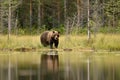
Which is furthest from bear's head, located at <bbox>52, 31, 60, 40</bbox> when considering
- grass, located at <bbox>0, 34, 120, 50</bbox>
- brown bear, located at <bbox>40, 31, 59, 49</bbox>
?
grass, located at <bbox>0, 34, 120, 50</bbox>

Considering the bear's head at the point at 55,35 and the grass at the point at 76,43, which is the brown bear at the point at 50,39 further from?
the grass at the point at 76,43

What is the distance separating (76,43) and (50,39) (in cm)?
211

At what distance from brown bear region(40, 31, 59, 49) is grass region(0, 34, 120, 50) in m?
0.40

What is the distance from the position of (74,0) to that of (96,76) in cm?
3672

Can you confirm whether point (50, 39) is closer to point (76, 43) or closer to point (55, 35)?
point (55, 35)

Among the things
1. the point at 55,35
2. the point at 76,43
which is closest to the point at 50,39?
the point at 55,35

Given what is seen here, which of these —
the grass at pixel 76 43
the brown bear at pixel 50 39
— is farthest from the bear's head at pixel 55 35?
the grass at pixel 76 43

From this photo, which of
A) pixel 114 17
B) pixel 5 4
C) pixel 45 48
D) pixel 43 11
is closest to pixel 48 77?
pixel 45 48

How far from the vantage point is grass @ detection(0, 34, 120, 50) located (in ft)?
90.6

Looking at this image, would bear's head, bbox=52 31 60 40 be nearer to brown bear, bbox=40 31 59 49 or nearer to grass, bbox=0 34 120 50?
brown bear, bbox=40 31 59 49

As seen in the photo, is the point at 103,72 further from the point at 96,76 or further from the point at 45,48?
the point at 45,48

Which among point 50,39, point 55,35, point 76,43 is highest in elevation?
point 55,35

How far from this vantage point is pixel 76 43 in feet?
97.7

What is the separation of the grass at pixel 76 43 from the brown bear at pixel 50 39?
1.32ft
